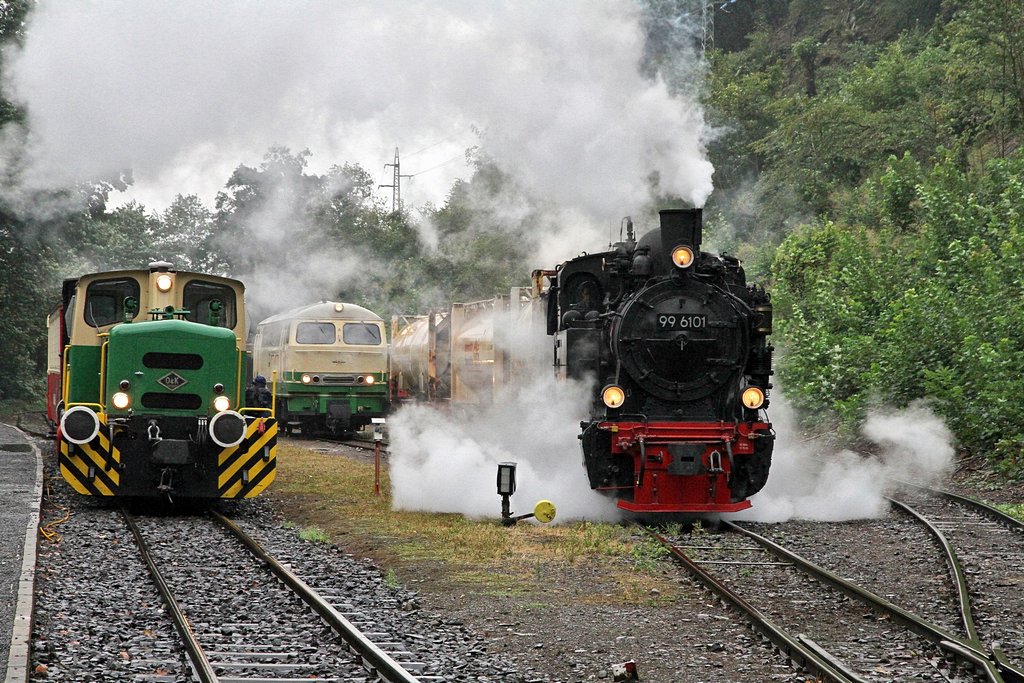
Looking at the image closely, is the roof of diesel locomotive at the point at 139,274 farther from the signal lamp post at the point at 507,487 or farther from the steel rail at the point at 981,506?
the steel rail at the point at 981,506

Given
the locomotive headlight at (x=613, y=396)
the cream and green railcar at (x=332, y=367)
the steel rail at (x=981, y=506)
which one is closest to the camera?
the locomotive headlight at (x=613, y=396)

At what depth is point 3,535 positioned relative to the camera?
397 inches

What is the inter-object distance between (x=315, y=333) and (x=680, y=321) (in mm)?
13250

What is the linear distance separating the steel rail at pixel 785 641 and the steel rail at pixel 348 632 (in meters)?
2.06

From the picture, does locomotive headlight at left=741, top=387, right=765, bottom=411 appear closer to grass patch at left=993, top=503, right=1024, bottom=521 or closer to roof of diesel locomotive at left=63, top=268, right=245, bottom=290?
grass patch at left=993, top=503, right=1024, bottom=521

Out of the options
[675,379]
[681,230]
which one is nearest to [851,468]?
[675,379]

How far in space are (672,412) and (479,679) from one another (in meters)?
5.65

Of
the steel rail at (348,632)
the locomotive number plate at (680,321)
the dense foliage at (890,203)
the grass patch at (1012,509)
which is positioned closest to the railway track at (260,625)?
the steel rail at (348,632)

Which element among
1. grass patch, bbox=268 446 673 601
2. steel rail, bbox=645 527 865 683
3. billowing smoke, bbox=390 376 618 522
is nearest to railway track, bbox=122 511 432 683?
grass patch, bbox=268 446 673 601

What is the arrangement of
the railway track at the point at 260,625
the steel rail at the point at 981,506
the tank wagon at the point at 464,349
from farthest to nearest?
the tank wagon at the point at 464,349, the steel rail at the point at 981,506, the railway track at the point at 260,625

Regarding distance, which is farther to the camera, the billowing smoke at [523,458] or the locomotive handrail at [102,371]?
the locomotive handrail at [102,371]

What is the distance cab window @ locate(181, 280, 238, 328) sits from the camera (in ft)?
43.5

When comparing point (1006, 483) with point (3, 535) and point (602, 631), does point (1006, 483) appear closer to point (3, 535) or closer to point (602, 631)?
point (602, 631)

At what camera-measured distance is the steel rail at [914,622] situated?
6.02m
